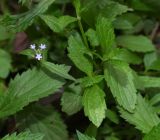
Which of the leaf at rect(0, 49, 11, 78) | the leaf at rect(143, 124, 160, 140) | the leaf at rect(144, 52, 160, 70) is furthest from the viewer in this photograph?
the leaf at rect(0, 49, 11, 78)

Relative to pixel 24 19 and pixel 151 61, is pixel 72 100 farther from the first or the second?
pixel 151 61

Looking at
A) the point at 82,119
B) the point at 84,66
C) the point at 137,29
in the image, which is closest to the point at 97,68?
the point at 84,66

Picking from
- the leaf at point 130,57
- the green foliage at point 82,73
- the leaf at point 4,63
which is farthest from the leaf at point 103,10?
the leaf at point 4,63

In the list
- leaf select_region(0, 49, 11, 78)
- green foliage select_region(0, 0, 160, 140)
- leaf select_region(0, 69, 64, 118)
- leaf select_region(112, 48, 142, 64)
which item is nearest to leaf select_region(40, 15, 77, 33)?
green foliage select_region(0, 0, 160, 140)

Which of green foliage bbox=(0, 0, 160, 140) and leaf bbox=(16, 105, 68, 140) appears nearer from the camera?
green foliage bbox=(0, 0, 160, 140)

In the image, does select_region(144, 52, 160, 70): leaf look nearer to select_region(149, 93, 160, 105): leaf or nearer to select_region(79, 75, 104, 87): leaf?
select_region(149, 93, 160, 105): leaf

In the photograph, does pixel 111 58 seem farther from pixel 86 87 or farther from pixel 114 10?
pixel 114 10

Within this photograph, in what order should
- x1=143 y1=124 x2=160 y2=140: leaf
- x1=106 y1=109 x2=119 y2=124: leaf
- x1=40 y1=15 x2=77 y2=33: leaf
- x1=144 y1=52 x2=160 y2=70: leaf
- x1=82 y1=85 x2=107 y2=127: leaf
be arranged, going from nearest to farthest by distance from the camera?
x1=143 y1=124 x2=160 y2=140: leaf
x1=82 y1=85 x2=107 y2=127: leaf
x1=40 y1=15 x2=77 y2=33: leaf
x1=106 y1=109 x2=119 y2=124: leaf
x1=144 y1=52 x2=160 y2=70: leaf
